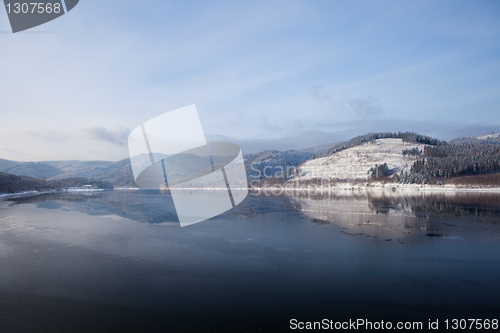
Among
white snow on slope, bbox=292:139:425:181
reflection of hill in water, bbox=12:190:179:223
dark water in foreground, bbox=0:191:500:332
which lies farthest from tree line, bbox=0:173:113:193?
white snow on slope, bbox=292:139:425:181

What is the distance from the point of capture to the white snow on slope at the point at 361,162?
77.0 m

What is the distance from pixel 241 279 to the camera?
24.4 feet

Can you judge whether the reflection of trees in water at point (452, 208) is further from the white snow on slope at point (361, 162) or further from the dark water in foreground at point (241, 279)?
the white snow on slope at point (361, 162)

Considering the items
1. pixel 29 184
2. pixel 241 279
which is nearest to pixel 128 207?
pixel 241 279

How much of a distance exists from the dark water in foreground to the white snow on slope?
2684 inches

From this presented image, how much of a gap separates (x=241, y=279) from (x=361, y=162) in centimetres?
8507

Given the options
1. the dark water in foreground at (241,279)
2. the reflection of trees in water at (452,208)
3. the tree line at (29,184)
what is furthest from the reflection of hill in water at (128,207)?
the tree line at (29,184)

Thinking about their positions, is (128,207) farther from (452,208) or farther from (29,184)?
(29,184)

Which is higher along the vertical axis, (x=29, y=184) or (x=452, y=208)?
(x=29, y=184)

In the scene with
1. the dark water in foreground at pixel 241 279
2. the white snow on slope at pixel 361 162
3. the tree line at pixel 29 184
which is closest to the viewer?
the dark water in foreground at pixel 241 279

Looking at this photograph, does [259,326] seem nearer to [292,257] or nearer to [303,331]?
[303,331]

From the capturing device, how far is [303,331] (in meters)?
4.93

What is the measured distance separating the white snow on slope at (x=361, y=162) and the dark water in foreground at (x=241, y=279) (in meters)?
68.2

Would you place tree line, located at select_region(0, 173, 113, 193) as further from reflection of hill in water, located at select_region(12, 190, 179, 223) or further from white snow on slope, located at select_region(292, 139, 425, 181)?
white snow on slope, located at select_region(292, 139, 425, 181)
